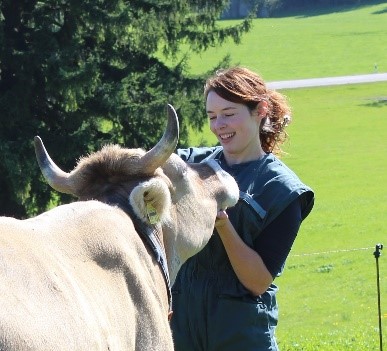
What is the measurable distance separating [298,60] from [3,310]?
217 feet

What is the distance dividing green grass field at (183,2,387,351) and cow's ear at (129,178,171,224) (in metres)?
7.07

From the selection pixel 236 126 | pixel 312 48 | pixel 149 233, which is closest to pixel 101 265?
pixel 149 233

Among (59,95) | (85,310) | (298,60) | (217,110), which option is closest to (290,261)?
(59,95)

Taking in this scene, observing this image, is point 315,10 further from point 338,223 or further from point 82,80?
point 82,80

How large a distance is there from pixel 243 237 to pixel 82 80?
12671 millimetres

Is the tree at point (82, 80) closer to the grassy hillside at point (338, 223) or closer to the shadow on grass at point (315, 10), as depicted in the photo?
the grassy hillside at point (338, 223)

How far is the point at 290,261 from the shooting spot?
77.8 ft

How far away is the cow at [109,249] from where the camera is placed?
3451 mm

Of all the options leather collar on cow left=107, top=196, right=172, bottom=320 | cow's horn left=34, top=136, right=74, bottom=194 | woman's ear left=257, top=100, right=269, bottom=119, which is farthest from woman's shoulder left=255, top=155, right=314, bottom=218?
cow's horn left=34, top=136, right=74, bottom=194

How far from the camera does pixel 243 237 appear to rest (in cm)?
507

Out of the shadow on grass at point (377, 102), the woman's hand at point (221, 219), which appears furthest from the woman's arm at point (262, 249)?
the shadow on grass at point (377, 102)

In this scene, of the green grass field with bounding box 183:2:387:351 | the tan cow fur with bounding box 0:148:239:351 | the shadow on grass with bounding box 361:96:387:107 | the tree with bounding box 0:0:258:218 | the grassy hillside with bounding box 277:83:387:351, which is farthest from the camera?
the shadow on grass with bounding box 361:96:387:107

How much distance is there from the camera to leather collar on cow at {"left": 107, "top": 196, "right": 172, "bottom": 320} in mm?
4406

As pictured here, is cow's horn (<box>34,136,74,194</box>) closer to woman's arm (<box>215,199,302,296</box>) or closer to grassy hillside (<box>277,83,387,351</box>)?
woman's arm (<box>215,199,302,296</box>)
